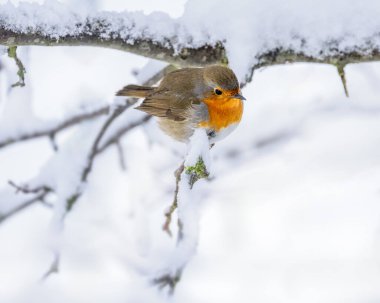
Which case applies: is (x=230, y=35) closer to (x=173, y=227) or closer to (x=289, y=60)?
(x=289, y=60)

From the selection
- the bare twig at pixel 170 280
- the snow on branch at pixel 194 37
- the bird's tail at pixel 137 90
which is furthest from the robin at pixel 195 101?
the bare twig at pixel 170 280

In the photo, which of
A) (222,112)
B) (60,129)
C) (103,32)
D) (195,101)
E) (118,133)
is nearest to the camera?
(103,32)

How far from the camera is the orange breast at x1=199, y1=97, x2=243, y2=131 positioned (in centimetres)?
343

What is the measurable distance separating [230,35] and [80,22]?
2.41ft

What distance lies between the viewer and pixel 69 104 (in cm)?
471

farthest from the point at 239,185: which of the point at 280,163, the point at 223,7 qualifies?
the point at 223,7

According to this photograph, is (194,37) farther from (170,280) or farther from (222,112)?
(170,280)

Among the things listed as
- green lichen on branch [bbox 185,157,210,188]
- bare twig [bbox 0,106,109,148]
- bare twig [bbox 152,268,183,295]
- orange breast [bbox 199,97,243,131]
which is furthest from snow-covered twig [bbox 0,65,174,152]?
green lichen on branch [bbox 185,157,210,188]

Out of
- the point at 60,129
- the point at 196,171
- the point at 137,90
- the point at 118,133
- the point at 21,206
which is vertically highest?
the point at 196,171

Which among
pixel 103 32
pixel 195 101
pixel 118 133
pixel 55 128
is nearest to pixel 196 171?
pixel 103 32

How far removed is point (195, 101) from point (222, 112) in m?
0.23

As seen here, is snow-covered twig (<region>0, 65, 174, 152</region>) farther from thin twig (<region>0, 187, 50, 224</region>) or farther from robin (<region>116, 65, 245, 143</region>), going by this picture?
robin (<region>116, 65, 245, 143</region>)

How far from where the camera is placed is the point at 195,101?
3.62 metres

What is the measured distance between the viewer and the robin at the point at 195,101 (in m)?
3.39
